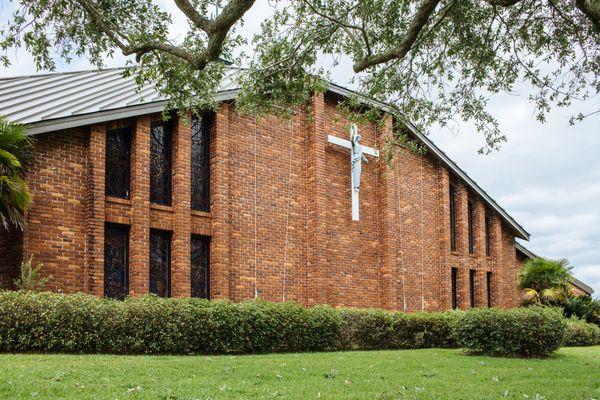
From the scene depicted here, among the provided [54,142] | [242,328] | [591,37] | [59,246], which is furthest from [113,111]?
[591,37]

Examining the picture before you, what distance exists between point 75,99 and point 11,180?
176 inches

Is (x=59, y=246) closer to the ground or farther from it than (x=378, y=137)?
closer to the ground

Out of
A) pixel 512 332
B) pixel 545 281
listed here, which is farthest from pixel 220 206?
pixel 545 281

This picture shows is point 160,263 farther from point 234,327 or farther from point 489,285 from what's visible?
point 489,285

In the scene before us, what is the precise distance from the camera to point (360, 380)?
35.2 feet

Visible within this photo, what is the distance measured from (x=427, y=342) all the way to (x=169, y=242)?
8.12 metres

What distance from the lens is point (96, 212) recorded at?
1561cm

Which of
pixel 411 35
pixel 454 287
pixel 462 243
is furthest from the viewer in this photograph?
pixel 462 243

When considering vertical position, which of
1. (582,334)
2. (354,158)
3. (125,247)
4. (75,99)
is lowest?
(582,334)

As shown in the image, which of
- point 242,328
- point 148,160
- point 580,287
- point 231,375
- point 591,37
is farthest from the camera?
point 580,287

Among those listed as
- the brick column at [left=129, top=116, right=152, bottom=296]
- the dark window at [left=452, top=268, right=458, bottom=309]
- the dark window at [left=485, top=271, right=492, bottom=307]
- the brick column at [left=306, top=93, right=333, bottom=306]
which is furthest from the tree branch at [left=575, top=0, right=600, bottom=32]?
the dark window at [left=485, top=271, right=492, bottom=307]

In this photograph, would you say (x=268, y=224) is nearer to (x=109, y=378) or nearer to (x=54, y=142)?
(x=54, y=142)

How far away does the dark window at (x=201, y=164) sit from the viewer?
60.6 feet

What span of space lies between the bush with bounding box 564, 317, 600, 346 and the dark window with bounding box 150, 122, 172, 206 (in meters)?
14.9
